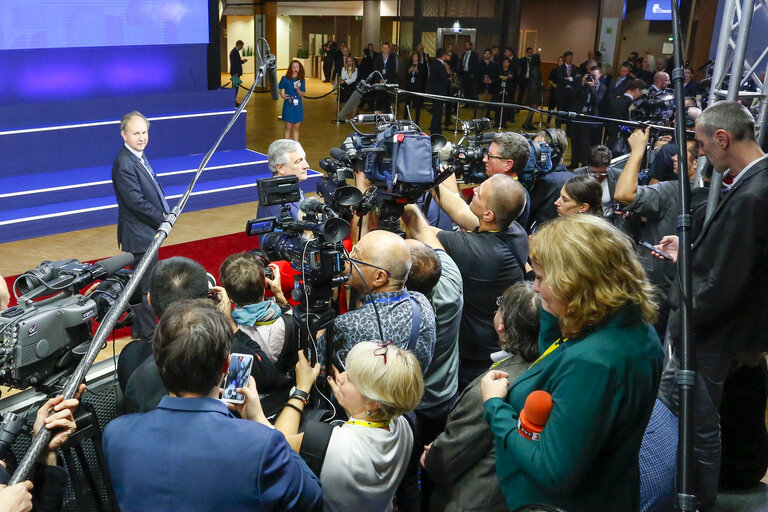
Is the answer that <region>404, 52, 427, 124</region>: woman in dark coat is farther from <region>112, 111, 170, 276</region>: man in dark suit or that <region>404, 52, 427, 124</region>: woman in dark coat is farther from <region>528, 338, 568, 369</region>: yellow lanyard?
<region>528, 338, 568, 369</region>: yellow lanyard

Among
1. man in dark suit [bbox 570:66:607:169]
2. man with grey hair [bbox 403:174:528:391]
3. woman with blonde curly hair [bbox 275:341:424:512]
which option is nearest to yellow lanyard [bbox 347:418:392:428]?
woman with blonde curly hair [bbox 275:341:424:512]

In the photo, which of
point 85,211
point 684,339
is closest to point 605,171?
point 684,339

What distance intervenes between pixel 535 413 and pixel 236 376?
0.76 meters

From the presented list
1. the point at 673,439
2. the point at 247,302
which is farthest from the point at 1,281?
the point at 673,439

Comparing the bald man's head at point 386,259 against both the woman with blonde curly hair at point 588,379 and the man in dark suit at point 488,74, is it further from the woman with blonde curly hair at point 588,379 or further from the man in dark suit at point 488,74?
the man in dark suit at point 488,74

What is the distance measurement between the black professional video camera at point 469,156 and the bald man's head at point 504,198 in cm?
46

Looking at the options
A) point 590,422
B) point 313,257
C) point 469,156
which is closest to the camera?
point 590,422

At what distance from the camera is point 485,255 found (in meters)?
2.79

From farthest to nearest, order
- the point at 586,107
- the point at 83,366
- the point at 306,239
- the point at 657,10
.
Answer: the point at 657,10, the point at 586,107, the point at 306,239, the point at 83,366

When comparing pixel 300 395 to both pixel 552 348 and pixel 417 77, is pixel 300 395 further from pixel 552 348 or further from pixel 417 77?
pixel 417 77

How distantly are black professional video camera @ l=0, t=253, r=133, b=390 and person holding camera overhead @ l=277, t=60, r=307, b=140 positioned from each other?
7.84m

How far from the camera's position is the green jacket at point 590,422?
1.46 metres

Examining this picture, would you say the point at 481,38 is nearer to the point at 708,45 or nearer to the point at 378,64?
the point at 378,64

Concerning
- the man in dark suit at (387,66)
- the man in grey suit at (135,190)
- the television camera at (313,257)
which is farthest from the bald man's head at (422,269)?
the man in dark suit at (387,66)
